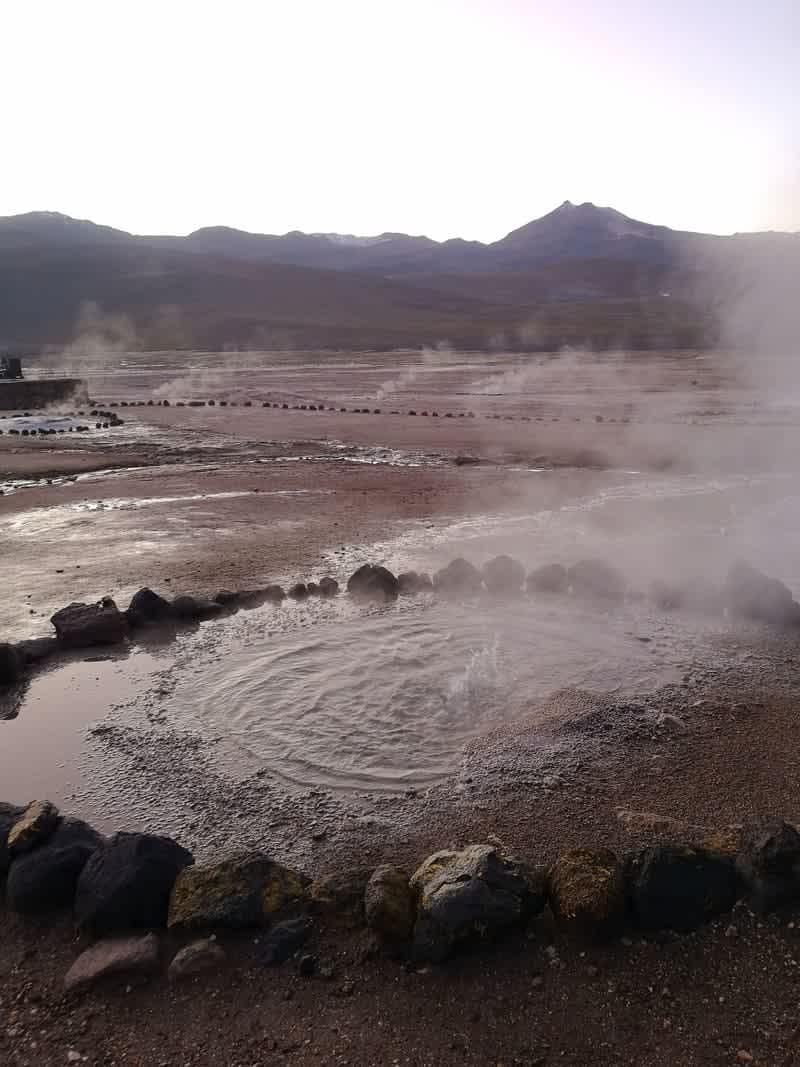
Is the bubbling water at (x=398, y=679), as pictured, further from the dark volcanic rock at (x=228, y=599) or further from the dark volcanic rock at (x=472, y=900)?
the dark volcanic rock at (x=472, y=900)

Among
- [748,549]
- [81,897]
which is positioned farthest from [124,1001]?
[748,549]

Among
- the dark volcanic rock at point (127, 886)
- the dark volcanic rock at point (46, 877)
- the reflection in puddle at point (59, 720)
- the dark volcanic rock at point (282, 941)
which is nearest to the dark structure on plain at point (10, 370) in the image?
the reflection in puddle at point (59, 720)

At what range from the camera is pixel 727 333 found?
45312 mm

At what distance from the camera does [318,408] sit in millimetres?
25844

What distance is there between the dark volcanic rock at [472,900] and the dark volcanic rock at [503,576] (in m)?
4.36

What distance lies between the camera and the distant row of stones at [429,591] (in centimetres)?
688

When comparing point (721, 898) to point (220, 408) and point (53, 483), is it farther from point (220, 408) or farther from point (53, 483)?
point (220, 408)

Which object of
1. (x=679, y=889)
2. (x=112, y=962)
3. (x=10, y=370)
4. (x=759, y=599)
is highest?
(x=10, y=370)

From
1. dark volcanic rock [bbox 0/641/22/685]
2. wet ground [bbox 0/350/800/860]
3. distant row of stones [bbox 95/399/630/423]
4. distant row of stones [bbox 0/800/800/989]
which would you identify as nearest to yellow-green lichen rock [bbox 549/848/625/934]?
distant row of stones [bbox 0/800/800/989]

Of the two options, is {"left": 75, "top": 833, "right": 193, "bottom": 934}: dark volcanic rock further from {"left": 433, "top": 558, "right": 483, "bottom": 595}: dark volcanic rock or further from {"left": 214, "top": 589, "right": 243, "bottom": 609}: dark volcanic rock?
{"left": 433, "top": 558, "right": 483, "bottom": 595}: dark volcanic rock

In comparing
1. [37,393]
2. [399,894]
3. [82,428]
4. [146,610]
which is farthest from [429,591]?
[37,393]

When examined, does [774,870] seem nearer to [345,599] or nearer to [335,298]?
[345,599]

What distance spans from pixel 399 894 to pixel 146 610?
4469 millimetres

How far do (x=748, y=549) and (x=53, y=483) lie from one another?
37.7 ft
